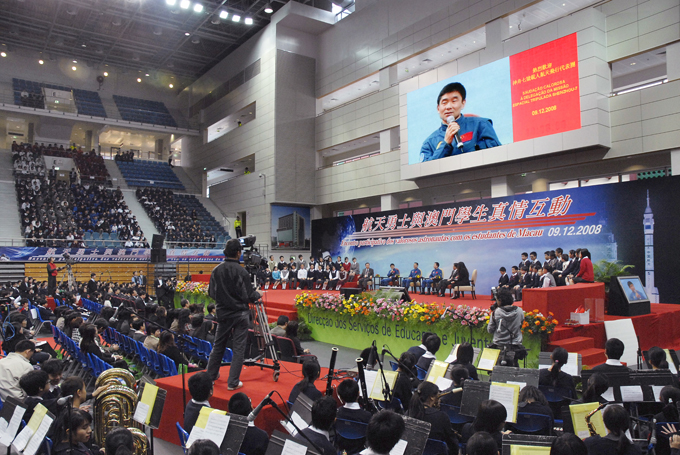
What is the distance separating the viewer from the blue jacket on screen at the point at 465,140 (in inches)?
556

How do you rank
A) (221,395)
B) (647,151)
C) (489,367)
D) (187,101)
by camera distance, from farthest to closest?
1. (187,101)
2. (647,151)
3. (489,367)
4. (221,395)

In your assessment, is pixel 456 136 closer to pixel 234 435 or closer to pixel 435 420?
pixel 435 420

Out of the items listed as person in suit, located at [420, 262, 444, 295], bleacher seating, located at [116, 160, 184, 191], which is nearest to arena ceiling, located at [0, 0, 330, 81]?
bleacher seating, located at [116, 160, 184, 191]

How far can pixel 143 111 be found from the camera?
29953mm

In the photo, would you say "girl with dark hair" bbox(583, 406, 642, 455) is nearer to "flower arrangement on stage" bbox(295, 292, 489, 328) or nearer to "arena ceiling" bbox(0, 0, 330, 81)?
"flower arrangement on stage" bbox(295, 292, 489, 328)

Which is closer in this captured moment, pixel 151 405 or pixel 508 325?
pixel 151 405

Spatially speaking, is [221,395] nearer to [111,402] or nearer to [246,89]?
[111,402]

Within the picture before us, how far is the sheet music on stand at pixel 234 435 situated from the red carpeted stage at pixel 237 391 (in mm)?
1155

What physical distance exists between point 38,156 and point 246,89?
1271cm

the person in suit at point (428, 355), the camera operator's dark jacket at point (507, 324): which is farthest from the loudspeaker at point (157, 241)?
the person in suit at point (428, 355)

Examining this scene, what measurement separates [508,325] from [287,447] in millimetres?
4271

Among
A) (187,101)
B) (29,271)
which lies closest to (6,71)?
(187,101)

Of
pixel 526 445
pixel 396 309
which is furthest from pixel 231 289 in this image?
pixel 396 309

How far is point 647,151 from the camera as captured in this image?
37.8 ft
